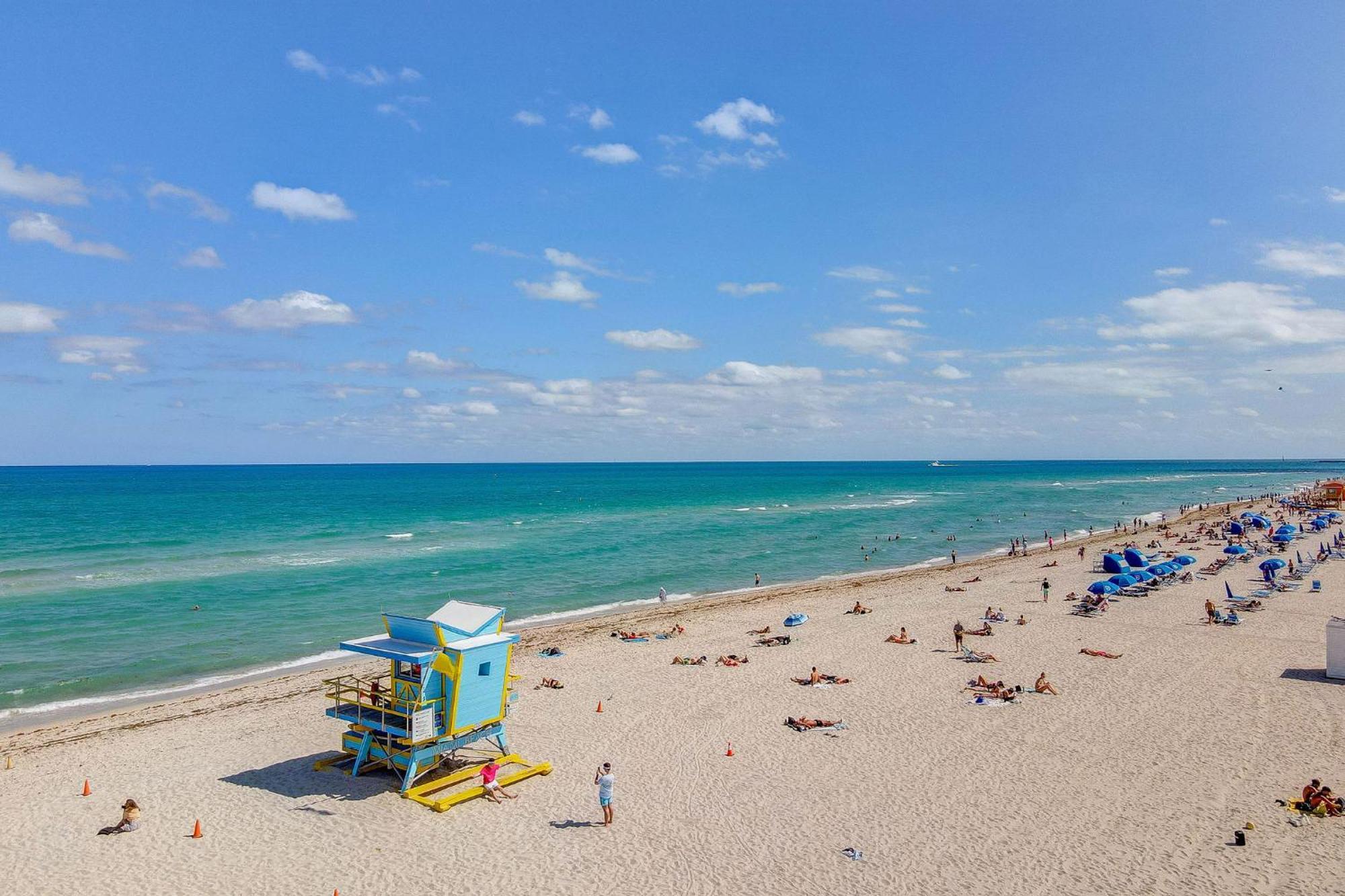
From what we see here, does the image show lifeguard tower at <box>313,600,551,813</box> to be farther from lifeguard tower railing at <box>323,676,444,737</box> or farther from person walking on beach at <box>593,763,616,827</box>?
person walking on beach at <box>593,763,616,827</box>

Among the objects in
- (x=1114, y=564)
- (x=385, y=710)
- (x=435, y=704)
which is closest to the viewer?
(x=435, y=704)

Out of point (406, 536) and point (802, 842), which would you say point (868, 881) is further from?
point (406, 536)

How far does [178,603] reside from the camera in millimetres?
38031

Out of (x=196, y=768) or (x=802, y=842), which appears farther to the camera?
(x=196, y=768)

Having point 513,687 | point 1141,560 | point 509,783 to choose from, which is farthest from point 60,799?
point 1141,560

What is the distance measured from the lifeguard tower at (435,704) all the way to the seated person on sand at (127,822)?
11.6 ft

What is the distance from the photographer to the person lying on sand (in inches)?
769

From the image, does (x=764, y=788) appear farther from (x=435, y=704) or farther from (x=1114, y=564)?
(x=1114, y=564)

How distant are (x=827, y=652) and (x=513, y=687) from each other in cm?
1087

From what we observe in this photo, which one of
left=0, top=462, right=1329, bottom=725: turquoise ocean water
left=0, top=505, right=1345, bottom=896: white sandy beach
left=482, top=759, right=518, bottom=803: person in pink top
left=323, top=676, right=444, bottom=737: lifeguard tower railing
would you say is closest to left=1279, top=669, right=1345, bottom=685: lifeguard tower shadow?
left=0, top=505, right=1345, bottom=896: white sandy beach

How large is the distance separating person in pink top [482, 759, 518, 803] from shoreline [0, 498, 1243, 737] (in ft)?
38.1

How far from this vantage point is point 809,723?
19656 mm

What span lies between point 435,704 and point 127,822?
5751mm

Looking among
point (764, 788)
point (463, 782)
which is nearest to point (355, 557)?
point (463, 782)
